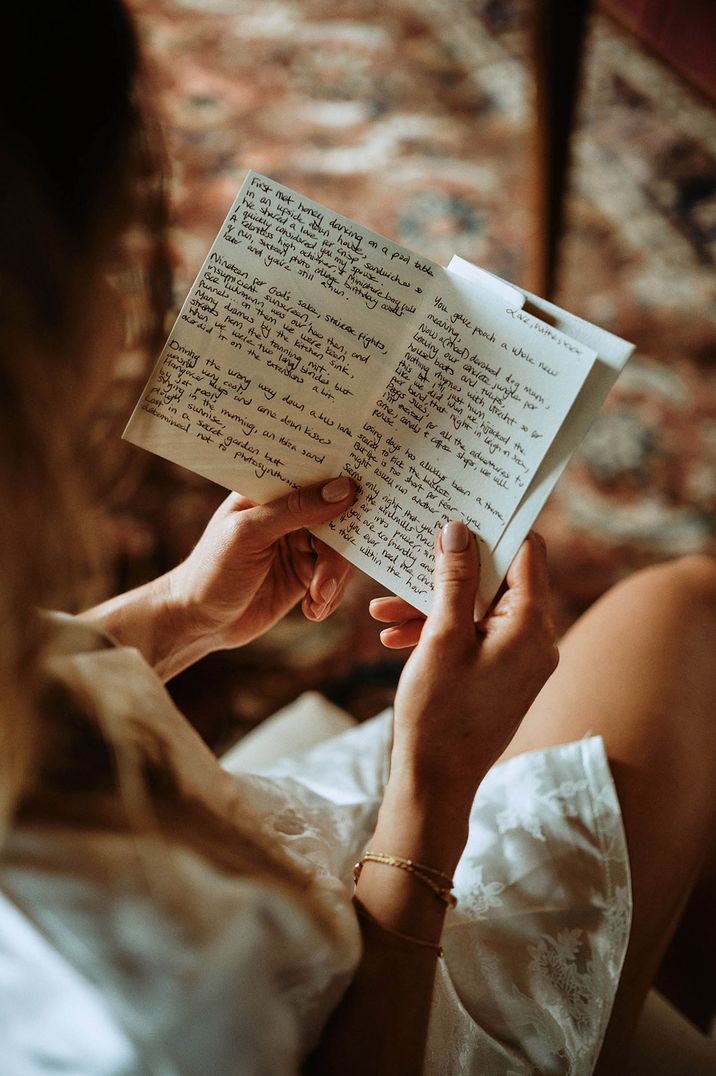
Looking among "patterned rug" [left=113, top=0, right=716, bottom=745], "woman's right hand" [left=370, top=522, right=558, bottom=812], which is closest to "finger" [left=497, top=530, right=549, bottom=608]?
"woman's right hand" [left=370, top=522, right=558, bottom=812]

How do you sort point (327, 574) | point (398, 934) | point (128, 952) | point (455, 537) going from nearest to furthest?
point (128, 952), point (398, 934), point (455, 537), point (327, 574)

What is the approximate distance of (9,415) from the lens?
1.24 ft

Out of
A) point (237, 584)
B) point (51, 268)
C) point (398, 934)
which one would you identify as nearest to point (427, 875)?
point (398, 934)

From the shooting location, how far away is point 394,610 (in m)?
0.67

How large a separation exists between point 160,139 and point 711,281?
1.33m

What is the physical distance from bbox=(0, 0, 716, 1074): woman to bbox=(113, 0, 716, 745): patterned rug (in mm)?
580

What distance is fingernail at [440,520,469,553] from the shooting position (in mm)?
593

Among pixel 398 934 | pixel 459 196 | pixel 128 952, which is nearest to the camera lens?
pixel 128 952

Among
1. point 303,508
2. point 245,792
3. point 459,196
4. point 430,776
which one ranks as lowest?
point 245,792

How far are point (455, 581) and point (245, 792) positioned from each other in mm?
250

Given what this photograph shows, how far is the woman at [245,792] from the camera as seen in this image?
0.37m

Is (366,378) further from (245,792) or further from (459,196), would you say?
(459,196)

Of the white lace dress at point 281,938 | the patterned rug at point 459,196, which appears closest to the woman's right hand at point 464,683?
the white lace dress at point 281,938

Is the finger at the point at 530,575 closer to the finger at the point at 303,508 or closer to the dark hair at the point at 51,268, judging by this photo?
the finger at the point at 303,508
